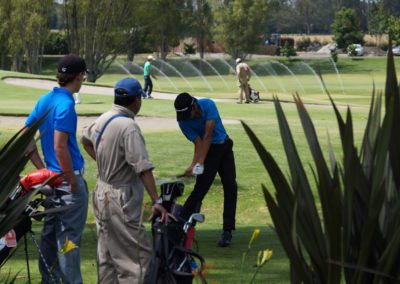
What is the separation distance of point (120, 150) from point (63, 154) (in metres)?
0.56

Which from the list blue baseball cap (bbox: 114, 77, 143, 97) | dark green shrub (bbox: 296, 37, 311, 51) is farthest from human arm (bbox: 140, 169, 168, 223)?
dark green shrub (bbox: 296, 37, 311, 51)

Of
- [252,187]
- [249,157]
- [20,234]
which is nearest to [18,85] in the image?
[249,157]

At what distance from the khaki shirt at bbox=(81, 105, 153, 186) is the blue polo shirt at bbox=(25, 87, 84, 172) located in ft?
1.21

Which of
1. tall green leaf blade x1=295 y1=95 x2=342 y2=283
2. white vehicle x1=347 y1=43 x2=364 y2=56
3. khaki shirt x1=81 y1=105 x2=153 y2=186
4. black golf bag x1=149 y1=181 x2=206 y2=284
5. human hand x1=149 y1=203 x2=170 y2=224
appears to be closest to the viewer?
tall green leaf blade x1=295 y1=95 x2=342 y2=283

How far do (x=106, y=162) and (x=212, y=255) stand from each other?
305cm

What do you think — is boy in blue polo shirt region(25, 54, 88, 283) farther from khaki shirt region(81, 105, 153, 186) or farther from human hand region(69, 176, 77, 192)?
khaki shirt region(81, 105, 153, 186)

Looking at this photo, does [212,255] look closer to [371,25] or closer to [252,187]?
[252,187]

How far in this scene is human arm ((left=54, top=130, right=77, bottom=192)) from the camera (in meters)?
7.33

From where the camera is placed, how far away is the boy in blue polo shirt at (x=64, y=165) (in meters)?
7.38

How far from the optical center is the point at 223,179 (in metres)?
10.7

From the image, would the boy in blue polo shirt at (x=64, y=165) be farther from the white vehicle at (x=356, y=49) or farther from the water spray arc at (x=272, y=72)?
the white vehicle at (x=356, y=49)

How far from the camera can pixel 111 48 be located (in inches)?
2721

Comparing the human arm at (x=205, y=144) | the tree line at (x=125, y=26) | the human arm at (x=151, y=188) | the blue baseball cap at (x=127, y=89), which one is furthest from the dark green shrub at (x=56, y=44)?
the human arm at (x=151, y=188)

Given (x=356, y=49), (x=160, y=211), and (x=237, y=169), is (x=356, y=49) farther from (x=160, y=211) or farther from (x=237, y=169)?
(x=160, y=211)
